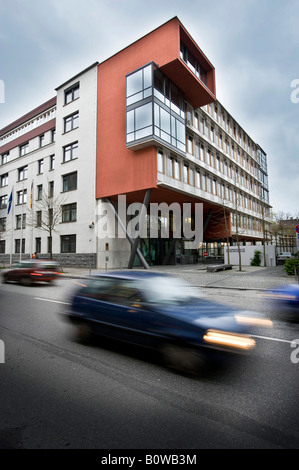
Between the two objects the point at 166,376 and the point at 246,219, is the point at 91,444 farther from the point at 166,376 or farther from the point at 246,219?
the point at 246,219

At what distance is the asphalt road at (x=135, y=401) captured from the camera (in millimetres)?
2434

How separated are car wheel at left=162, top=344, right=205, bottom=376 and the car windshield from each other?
27.0 inches

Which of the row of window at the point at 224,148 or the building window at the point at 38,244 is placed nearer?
the row of window at the point at 224,148

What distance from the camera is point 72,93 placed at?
31484 mm

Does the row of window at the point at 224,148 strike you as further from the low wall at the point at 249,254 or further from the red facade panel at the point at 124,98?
the low wall at the point at 249,254

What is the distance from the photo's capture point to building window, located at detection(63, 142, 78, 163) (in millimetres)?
30084

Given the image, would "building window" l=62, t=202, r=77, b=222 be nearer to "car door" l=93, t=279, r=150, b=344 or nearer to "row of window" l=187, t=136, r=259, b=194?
"row of window" l=187, t=136, r=259, b=194

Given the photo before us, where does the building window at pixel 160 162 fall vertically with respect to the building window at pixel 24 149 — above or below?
below

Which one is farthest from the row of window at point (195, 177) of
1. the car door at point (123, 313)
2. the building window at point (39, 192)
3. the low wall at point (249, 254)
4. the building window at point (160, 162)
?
the car door at point (123, 313)

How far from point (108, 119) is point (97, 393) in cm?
2722

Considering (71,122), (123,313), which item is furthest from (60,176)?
(123,313)

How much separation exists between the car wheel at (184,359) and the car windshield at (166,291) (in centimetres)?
69
